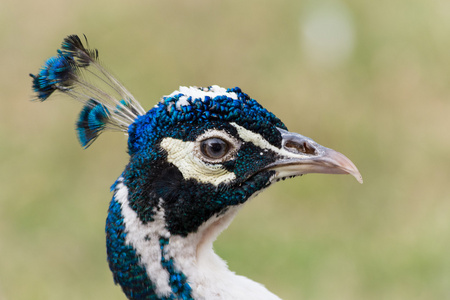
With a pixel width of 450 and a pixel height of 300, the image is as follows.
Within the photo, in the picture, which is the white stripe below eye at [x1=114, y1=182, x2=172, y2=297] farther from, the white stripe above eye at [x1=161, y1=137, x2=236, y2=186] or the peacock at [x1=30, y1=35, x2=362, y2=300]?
the white stripe above eye at [x1=161, y1=137, x2=236, y2=186]

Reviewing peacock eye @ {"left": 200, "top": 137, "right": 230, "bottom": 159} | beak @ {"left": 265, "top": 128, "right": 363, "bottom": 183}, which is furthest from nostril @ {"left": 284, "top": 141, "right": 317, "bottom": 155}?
peacock eye @ {"left": 200, "top": 137, "right": 230, "bottom": 159}

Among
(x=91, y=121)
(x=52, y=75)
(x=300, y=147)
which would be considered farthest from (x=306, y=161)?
(x=52, y=75)

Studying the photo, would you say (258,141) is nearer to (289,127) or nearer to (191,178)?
(191,178)

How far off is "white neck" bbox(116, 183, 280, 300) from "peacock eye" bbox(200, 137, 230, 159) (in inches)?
5.9

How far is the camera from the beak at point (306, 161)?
65.0 inches

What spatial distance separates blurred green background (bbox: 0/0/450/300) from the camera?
398cm

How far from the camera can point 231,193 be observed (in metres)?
1.65

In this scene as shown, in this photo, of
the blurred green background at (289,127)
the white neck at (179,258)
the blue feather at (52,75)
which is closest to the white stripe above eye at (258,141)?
the white neck at (179,258)

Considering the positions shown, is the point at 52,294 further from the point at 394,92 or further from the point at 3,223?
the point at 394,92

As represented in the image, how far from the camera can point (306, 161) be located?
5.43 feet

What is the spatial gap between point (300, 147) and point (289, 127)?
308 centimetres

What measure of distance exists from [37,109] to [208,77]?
1.38m

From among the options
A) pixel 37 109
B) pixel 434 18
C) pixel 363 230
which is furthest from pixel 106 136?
pixel 434 18

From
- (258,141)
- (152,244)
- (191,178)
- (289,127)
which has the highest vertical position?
(289,127)
